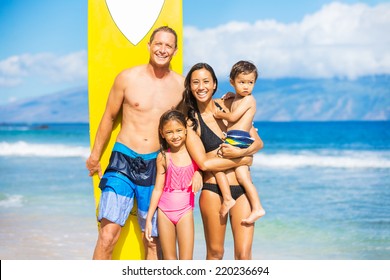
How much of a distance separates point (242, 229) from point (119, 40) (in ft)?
5.23

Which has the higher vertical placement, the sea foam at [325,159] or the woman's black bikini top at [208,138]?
the woman's black bikini top at [208,138]

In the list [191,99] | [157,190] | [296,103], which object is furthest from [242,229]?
[296,103]

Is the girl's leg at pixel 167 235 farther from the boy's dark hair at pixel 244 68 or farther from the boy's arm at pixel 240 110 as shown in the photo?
the boy's dark hair at pixel 244 68

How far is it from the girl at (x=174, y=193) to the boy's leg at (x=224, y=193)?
152 mm

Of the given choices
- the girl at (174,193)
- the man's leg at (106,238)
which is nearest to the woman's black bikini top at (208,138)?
the girl at (174,193)

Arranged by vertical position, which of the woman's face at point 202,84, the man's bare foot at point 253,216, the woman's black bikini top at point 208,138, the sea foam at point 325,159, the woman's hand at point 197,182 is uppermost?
the woman's face at point 202,84

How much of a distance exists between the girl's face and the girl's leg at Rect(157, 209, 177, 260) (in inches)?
16.4

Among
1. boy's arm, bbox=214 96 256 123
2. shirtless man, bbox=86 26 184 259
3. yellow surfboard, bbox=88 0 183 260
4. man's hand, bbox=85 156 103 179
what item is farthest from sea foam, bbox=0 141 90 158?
boy's arm, bbox=214 96 256 123

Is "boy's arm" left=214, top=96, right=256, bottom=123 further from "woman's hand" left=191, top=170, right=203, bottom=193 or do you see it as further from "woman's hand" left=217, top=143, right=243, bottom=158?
"woman's hand" left=191, top=170, right=203, bottom=193

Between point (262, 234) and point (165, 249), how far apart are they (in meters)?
3.69

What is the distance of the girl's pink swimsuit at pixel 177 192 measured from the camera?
11.1 ft
